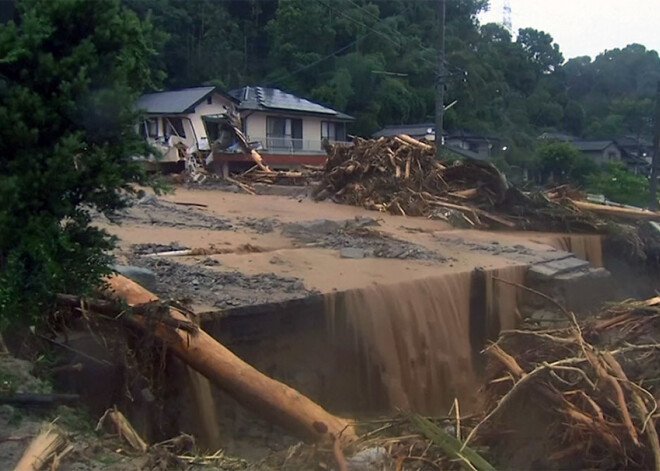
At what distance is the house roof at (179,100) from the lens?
107 ft

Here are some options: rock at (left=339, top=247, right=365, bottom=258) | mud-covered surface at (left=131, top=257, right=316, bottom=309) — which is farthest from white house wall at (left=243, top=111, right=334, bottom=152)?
mud-covered surface at (left=131, top=257, right=316, bottom=309)

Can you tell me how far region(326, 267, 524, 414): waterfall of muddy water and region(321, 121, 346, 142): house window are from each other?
2646cm

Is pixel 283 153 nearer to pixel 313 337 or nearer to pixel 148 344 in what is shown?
pixel 313 337

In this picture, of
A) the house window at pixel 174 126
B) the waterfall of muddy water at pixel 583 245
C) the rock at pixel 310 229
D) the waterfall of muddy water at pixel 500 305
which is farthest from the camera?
the house window at pixel 174 126

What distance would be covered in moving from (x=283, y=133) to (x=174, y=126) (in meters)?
5.04

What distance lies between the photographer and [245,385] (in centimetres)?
668

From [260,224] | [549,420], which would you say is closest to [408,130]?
[260,224]

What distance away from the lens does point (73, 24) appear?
5.95m

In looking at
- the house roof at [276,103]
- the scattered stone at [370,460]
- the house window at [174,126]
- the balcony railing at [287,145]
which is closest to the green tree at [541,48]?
the house roof at [276,103]

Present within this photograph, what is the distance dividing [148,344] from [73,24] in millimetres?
2603

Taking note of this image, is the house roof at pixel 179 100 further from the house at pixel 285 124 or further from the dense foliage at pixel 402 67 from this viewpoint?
the dense foliage at pixel 402 67

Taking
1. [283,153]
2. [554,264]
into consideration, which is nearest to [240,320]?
[554,264]

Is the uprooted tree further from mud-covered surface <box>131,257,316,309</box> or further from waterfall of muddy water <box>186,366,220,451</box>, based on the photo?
mud-covered surface <box>131,257,316,309</box>

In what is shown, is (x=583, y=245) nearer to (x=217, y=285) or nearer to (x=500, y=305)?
(x=500, y=305)
